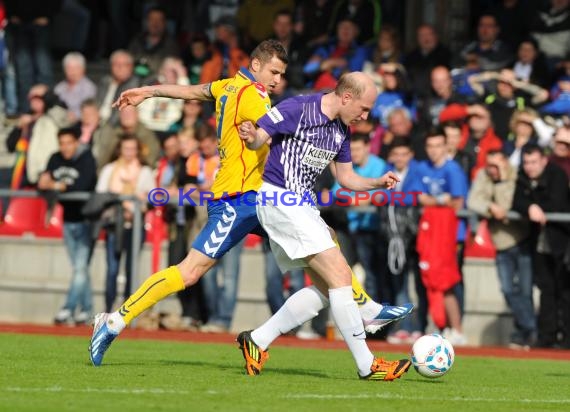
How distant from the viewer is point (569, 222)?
52.6ft

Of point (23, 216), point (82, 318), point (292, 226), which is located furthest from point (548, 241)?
point (23, 216)

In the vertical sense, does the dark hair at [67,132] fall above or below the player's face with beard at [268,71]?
below

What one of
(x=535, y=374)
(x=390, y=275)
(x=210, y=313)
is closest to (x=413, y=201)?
(x=390, y=275)

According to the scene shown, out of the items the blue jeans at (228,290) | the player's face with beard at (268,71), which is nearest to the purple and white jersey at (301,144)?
the player's face with beard at (268,71)

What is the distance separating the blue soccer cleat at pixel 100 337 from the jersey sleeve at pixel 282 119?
189 centimetres

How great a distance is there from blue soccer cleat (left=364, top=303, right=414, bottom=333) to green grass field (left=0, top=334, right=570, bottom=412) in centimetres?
40

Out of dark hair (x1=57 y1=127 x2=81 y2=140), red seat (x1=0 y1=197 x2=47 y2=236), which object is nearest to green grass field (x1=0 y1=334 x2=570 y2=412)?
dark hair (x1=57 y1=127 x2=81 y2=140)

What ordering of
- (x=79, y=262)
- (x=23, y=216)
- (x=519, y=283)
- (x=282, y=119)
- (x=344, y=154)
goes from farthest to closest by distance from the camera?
(x=23, y=216) < (x=79, y=262) < (x=519, y=283) < (x=344, y=154) < (x=282, y=119)

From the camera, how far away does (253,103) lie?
11.3 meters

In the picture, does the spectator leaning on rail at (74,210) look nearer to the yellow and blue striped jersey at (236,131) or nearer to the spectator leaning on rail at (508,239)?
the spectator leaning on rail at (508,239)

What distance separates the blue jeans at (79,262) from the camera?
1748 centimetres

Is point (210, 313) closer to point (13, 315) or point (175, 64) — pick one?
point (13, 315)

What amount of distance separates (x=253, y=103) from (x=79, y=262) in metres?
6.78

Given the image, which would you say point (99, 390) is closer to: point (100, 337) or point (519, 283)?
point (100, 337)
